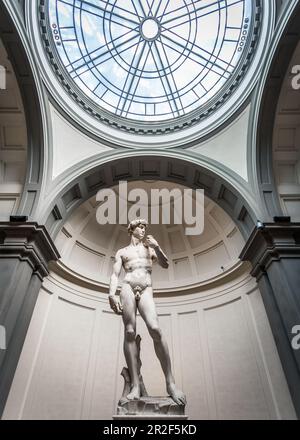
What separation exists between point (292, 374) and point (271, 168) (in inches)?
216

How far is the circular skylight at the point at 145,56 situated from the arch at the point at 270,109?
161 cm

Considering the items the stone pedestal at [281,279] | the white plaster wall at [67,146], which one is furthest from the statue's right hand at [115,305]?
the white plaster wall at [67,146]

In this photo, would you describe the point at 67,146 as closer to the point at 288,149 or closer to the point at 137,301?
the point at 137,301

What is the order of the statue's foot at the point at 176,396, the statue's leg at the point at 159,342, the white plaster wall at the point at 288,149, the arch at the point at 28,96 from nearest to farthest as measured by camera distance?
the statue's foot at the point at 176,396, the statue's leg at the point at 159,342, the arch at the point at 28,96, the white plaster wall at the point at 288,149

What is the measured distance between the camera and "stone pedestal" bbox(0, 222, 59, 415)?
5941mm

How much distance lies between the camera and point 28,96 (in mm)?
7750

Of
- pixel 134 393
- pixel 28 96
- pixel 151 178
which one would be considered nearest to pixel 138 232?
pixel 134 393

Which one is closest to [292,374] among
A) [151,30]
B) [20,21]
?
[20,21]

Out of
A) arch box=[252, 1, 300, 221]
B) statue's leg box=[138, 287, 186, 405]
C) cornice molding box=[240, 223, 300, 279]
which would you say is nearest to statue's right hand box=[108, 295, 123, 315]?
statue's leg box=[138, 287, 186, 405]

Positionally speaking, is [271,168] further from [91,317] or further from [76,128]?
[91,317]

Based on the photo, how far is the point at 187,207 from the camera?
10789mm

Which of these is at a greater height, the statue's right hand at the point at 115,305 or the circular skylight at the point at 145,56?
the circular skylight at the point at 145,56

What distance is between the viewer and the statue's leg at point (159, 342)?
3475 millimetres

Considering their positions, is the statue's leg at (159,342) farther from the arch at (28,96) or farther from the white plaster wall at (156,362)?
the arch at (28,96)
